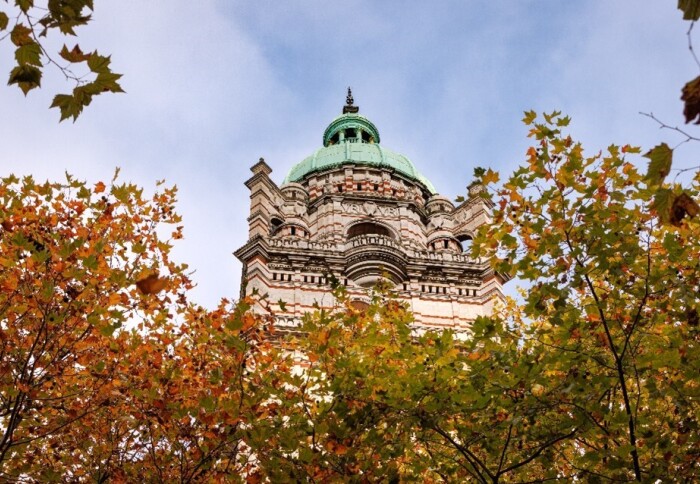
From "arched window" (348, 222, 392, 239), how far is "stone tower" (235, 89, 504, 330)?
0.16 ft

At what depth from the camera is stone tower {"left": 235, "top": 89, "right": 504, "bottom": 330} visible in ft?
80.0

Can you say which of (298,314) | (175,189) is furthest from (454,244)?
(175,189)

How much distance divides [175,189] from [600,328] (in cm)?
772

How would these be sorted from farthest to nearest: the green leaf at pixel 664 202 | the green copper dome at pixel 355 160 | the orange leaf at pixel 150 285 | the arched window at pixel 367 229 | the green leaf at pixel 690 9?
the green copper dome at pixel 355 160
the arched window at pixel 367 229
the orange leaf at pixel 150 285
the green leaf at pixel 664 202
the green leaf at pixel 690 9

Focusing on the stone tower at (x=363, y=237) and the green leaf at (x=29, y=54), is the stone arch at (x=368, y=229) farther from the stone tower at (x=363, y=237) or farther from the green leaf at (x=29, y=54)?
the green leaf at (x=29, y=54)

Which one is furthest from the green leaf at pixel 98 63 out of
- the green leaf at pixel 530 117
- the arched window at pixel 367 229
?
the arched window at pixel 367 229

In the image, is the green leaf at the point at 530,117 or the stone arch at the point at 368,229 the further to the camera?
the stone arch at the point at 368,229

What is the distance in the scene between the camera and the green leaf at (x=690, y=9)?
2885 mm

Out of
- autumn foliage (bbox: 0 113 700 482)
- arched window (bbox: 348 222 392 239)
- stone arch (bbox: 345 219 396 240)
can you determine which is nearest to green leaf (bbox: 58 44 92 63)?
autumn foliage (bbox: 0 113 700 482)

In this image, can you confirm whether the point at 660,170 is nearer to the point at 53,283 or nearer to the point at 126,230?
the point at 53,283

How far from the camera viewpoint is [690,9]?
2.89m

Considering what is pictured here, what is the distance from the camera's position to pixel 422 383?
7902 millimetres

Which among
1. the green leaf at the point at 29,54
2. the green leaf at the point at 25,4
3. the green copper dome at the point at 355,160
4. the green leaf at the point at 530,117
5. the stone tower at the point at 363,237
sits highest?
the green copper dome at the point at 355,160

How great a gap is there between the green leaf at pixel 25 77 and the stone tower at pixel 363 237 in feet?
54.2
